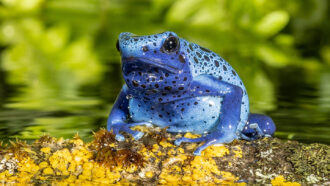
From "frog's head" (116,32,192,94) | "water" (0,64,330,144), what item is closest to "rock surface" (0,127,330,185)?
"frog's head" (116,32,192,94)

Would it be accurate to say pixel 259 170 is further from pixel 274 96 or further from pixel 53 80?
pixel 53 80

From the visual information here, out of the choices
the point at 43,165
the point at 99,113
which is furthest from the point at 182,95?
the point at 99,113

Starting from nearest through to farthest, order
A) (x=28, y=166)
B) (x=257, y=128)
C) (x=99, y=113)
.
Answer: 1. (x=28, y=166)
2. (x=257, y=128)
3. (x=99, y=113)

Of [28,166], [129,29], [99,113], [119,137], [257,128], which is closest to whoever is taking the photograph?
[28,166]

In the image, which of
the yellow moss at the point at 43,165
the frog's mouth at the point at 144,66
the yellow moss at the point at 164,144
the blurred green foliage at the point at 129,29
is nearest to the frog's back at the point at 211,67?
the frog's mouth at the point at 144,66

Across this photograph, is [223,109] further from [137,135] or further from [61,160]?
[61,160]

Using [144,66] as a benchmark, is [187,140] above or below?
below

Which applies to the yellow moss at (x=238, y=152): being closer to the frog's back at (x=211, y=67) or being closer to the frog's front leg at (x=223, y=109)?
the frog's front leg at (x=223, y=109)
